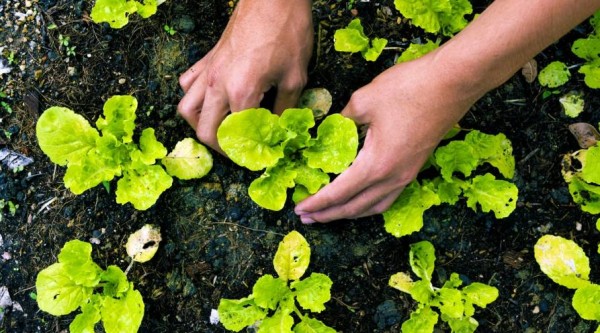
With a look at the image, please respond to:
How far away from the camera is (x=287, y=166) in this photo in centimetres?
193

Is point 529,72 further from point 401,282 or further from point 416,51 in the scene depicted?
point 401,282

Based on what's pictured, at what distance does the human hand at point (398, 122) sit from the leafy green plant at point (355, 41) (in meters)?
0.33

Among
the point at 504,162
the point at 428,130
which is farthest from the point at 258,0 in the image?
the point at 504,162

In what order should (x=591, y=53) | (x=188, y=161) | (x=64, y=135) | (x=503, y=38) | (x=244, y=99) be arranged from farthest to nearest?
(x=591, y=53)
(x=188, y=161)
(x=64, y=135)
(x=244, y=99)
(x=503, y=38)

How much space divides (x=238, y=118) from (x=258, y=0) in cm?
39

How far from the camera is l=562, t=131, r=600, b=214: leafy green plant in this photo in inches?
80.1

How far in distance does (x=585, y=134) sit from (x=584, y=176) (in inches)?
7.9

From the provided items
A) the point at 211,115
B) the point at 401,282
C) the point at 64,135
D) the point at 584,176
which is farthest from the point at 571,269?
the point at 64,135

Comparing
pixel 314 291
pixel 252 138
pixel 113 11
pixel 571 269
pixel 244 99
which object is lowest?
pixel 571 269

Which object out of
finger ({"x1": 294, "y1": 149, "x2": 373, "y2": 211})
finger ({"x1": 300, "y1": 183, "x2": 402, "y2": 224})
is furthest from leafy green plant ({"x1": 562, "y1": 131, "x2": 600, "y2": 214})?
finger ({"x1": 294, "y1": 149, "x2": 373, "y2": 211})

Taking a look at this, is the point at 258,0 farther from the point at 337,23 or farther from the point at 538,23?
the point at 538,23

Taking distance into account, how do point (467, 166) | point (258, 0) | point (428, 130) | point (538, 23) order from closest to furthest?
point (538, 23), point (428, 130), point (258, 0), point (467, 166)

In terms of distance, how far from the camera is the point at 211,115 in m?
1.88

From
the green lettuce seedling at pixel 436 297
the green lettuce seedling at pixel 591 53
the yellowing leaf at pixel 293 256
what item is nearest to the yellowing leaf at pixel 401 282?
the green lettuce seedling at pixel 436 297
